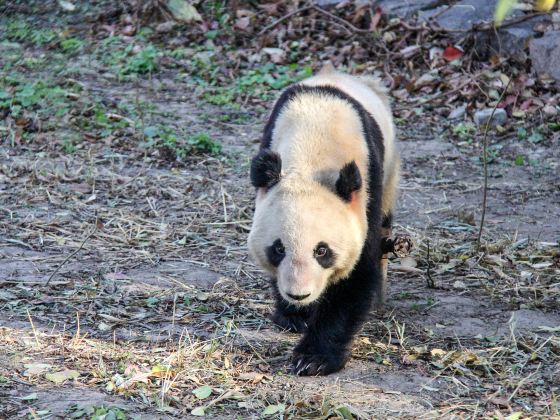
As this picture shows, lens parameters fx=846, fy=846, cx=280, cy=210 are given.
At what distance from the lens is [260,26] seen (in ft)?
37.7

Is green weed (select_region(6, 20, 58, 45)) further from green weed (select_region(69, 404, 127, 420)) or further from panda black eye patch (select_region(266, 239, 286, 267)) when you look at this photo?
green weed (select_region(69, 404, 127, 420))

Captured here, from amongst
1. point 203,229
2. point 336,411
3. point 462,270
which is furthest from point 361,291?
point 203,229

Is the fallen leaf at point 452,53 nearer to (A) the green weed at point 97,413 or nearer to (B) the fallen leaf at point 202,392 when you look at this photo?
(B) the fallen leaf at point 202,392

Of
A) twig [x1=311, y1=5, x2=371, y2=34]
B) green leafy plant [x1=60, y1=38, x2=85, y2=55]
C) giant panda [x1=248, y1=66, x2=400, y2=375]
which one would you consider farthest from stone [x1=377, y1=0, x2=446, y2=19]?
giant panda [x1=248, y1=66, x2=400, y2=375]

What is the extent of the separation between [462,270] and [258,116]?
4.08m

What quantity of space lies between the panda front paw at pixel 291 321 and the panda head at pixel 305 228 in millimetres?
480

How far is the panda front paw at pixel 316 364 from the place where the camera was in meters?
4.43

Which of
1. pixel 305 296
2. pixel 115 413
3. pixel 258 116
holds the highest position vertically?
pixel 305 296

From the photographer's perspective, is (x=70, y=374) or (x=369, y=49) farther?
(x=369, y=49)

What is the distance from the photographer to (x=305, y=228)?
4.17m

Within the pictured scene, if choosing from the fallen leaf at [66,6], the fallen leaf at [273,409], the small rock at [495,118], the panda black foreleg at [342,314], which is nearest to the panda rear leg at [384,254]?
the panda black foreleg at [342,314]

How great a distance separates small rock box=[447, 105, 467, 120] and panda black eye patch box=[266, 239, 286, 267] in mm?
5278

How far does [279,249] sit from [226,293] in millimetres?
1247

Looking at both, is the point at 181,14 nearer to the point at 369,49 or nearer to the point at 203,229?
the point at 369,49
